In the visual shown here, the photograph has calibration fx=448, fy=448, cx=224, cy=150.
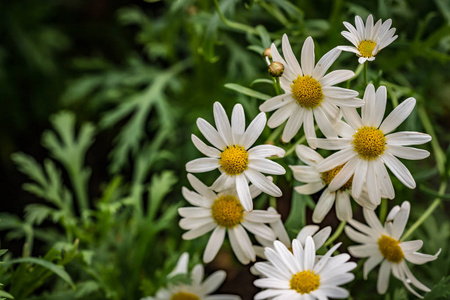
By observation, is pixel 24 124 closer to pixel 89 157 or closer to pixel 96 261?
pixel 89 157

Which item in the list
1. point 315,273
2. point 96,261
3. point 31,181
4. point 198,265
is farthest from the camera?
point 31,181

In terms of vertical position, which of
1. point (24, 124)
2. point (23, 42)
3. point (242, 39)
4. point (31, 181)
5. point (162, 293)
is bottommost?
point (162, 293)

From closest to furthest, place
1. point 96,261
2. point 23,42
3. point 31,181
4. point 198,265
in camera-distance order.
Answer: point 198,265 < point 96,261 < point 23,42 < point 31,181

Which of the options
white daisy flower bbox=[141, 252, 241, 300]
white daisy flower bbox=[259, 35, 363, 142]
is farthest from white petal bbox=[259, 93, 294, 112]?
white daisy flower bbox=[141, 252, 241, 300]

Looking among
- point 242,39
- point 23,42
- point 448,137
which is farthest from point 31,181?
point 448,137

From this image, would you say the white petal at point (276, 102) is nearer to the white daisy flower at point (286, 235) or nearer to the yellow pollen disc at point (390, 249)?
the white daisy flower at point (286, 235)

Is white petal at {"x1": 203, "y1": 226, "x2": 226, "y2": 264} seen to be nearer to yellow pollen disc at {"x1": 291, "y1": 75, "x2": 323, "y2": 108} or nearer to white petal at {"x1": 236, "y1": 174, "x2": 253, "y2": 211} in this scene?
white petal at {"x1": 236, "y1": 174, "x2": 253, "y2": 211}

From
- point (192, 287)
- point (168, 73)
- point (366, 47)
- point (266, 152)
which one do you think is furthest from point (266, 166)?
point (168, 73)
